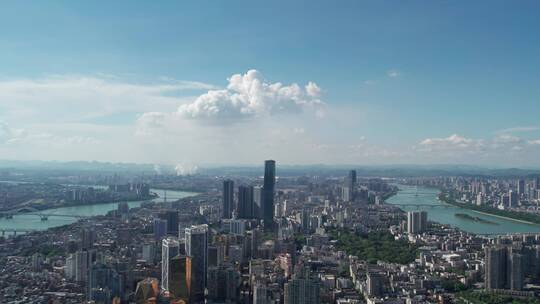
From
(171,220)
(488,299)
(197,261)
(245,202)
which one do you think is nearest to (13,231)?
(171,220)

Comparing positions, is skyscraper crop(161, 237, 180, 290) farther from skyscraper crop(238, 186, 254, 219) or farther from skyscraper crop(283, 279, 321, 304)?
skyscraper crop(238, 186, 254, 219)

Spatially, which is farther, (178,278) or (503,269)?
(503,269)

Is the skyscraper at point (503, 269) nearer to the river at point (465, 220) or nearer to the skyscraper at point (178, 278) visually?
the skyscraper at point (178, 278)

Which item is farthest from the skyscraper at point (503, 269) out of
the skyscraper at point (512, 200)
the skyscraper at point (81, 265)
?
the skyscraper at point (512, 200)

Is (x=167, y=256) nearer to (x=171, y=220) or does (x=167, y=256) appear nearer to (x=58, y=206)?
(x=171, y=220)

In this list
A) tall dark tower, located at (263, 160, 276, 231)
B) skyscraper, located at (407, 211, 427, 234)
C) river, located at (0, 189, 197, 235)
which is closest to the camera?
skyscraper, located at (407, 211, 427, 234)

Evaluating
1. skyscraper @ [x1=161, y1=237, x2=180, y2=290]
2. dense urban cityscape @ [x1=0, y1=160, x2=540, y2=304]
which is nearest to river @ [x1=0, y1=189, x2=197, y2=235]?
dense urban cityscape @ [x1=0, y1=160, x2=540, y2=304]

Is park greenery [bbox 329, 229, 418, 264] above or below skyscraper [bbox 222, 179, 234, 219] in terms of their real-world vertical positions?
below
